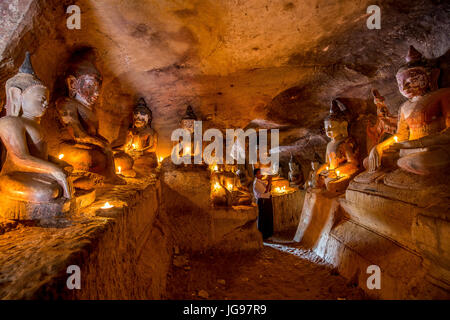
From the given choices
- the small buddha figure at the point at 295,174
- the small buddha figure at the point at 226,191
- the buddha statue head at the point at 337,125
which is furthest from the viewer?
the small buddha figure at the point at 295,174

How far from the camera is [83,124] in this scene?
4.16 meters

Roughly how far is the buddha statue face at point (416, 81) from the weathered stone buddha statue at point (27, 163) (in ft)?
17.9

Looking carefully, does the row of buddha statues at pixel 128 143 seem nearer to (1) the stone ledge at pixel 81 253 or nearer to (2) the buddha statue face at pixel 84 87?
(2) the buddha statue face at pixel 84 87

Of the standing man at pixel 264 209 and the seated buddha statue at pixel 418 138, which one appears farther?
the standing man at pixel 264 209

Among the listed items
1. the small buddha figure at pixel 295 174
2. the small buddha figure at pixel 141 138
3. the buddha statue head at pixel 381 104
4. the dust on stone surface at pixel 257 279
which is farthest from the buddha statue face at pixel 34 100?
the small buddha figure at pixel 295 174

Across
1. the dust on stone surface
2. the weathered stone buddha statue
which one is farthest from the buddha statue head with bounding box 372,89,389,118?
the weathered stone buddha statue

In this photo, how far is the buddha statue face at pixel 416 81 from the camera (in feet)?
12.2

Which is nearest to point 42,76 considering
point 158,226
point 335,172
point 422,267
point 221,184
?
point 158,226

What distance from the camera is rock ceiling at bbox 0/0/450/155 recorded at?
3682 mm

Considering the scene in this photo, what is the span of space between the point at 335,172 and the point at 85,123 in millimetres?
6219

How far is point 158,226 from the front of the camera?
4.01 metres

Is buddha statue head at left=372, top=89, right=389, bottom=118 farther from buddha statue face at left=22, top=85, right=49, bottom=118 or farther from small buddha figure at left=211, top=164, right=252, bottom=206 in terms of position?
buddha statue face at left=22, top=85, right=49, bottom=118

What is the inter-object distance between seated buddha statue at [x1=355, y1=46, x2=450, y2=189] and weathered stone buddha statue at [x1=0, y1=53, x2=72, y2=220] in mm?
4315
